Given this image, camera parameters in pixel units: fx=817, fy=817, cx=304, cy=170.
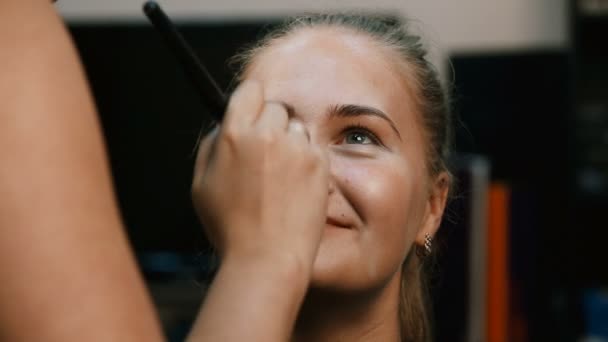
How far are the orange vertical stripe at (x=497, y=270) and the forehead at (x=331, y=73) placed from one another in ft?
3.38

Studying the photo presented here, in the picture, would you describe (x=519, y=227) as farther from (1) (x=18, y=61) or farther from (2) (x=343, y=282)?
(1) (x=18, y=61)

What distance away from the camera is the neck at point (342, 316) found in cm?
87

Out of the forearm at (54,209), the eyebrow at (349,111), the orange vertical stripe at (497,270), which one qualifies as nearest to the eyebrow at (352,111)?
the eyebrow at (349,111)

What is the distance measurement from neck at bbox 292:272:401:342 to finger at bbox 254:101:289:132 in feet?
1.32

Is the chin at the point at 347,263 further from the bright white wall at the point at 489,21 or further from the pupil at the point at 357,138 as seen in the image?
the bright white wall at the point at 489,21

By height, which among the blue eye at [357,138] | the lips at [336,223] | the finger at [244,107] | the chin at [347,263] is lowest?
the chin at [347,263]

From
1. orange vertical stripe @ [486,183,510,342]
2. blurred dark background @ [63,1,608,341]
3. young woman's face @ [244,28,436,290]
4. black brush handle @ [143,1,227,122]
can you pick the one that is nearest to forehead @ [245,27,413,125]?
young woman's face @ [244,28,436,290]

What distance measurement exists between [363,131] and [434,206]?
8.7 inches

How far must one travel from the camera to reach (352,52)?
99 centimetres

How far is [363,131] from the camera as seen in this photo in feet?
3.01

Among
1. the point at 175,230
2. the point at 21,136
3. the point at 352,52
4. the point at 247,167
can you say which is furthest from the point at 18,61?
the point at 175,230

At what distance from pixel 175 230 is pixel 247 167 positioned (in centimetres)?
204

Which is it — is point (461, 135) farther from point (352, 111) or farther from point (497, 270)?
point (352, 111)

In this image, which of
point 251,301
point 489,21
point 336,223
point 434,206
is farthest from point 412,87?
point 489,21
